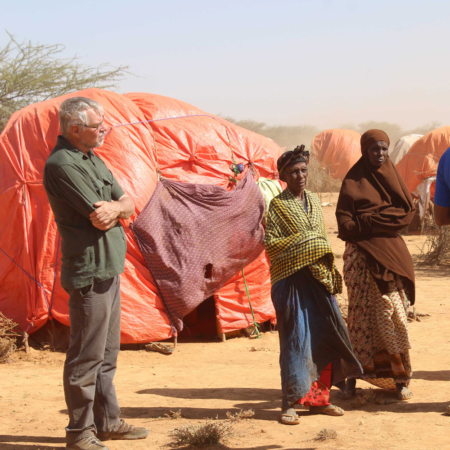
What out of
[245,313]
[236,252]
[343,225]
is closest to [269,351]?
[245,313]

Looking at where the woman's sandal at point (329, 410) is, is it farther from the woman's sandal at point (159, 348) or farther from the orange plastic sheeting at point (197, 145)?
the orange plastic sheeting at point (197, 145)

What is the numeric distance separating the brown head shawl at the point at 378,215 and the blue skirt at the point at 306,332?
54 cm

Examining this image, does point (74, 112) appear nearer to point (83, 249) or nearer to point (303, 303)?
point (83, 249)

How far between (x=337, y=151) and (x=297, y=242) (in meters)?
20.0

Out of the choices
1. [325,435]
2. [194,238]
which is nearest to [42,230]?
[194,238]

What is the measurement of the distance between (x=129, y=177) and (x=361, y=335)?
2.88 meters

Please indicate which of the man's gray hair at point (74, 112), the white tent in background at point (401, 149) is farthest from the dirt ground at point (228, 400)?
the white tent in background at point (401, 149)

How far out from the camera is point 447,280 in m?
9.49

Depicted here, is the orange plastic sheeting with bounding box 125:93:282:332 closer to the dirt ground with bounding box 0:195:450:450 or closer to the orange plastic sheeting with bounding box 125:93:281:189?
the orange plastic sheeting with bounding box 125:93:281:189

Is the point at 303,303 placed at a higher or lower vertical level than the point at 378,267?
lower

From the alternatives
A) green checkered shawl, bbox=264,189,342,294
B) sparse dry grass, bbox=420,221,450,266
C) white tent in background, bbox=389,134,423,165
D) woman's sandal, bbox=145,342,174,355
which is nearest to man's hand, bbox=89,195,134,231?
green checkered shawl, bbox=264,189,342,294

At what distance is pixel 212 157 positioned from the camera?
6.54m

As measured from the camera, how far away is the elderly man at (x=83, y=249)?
301 cm

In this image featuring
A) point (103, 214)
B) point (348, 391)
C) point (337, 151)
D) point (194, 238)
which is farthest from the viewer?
point (337, 151)
